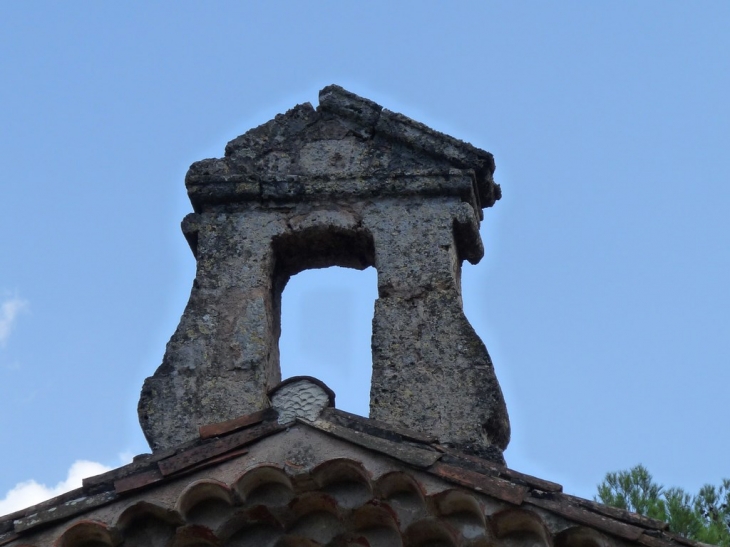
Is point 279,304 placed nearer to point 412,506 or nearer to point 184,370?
point 184,370

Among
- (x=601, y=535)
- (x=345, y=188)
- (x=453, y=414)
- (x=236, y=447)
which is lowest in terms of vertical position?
(x=601, y=535)

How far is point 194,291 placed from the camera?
848 cm

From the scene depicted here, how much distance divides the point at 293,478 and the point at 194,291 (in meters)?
2.29

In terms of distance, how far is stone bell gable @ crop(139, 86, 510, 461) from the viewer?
782 centimetres

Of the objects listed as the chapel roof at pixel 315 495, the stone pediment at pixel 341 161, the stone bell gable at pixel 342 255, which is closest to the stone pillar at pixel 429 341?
the stone bell gable at pixel 342 255

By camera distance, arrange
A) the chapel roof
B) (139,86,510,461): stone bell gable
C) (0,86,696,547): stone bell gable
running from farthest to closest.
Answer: (139,86,510,461): stone bell gable → (0,86,696,547): stone bell gable → the chapel roof

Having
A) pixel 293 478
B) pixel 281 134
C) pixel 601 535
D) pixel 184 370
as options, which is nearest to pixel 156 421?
pixel 184 370

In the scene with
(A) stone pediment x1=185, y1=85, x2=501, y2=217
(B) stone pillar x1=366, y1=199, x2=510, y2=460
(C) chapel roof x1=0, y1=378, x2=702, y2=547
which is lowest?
(C) chapel roof x1=0, y1=378, x2=702, y2=547

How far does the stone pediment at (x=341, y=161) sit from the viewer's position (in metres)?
8.77

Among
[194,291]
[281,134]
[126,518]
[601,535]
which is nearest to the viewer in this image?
[601,535]

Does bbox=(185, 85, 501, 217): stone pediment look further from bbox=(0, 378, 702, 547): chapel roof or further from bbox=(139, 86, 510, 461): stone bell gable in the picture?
bbox=(0, 378, 702, 547): chapel roof

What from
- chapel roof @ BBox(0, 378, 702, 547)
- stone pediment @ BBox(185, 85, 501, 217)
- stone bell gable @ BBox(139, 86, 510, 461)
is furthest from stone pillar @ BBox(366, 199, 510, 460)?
chapel roof @ BBox(0, 378, 702, 547)

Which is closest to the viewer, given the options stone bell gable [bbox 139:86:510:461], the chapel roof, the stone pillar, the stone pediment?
the chapel roof

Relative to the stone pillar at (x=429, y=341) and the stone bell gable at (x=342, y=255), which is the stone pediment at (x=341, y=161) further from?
the stone pillar at (x=429, y=341)
